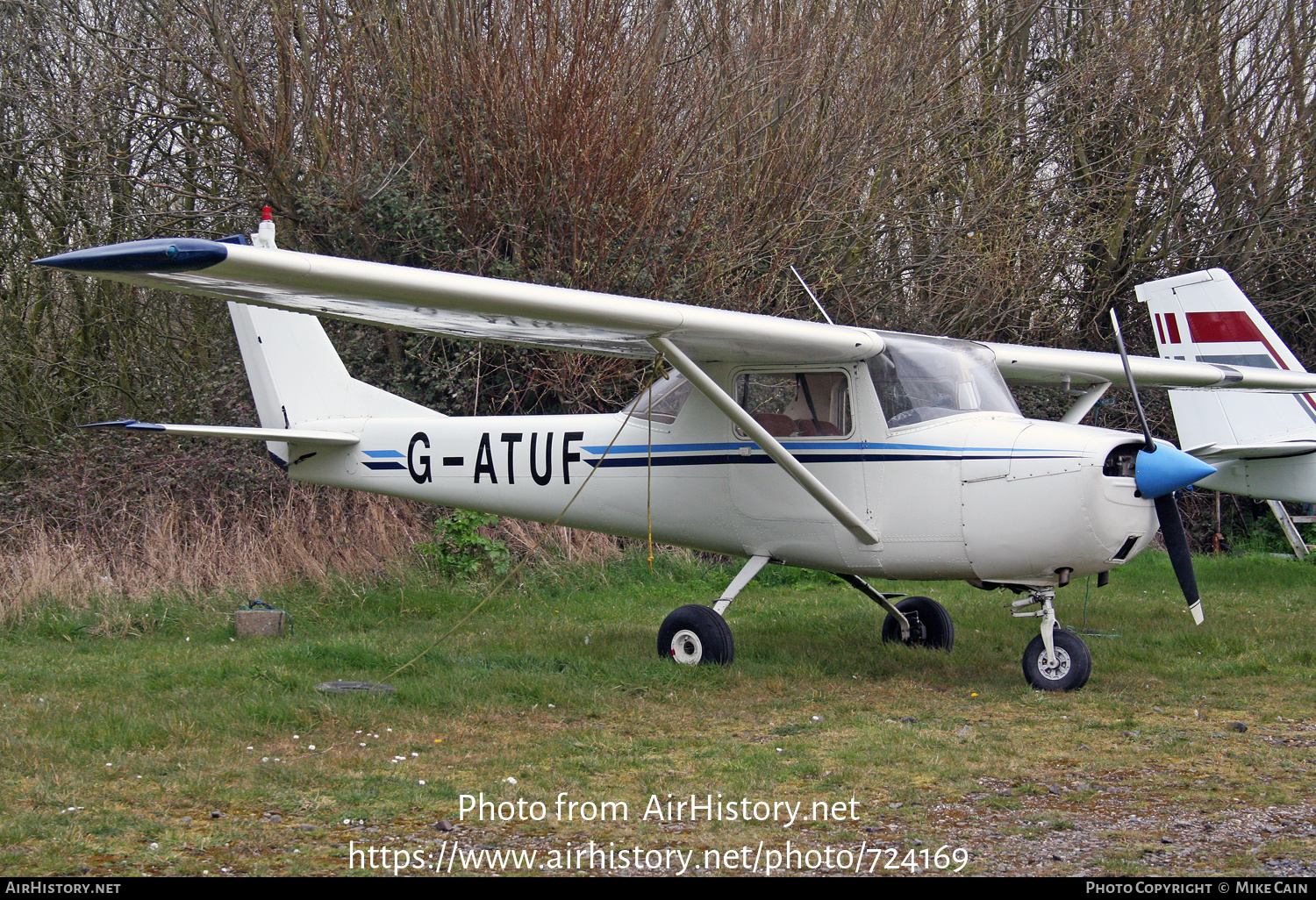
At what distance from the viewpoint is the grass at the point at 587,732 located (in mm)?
3910

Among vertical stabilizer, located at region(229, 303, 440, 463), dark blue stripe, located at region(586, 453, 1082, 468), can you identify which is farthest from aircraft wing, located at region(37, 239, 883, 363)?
vertical stabilizer, located at region(229, 303, 440, 463)

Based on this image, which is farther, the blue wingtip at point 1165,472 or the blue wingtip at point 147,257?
the blue wingtip at point 1165,472

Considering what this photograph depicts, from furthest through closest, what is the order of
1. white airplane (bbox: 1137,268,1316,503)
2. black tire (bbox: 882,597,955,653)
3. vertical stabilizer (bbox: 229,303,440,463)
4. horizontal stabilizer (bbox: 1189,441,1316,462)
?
white airplane (bbox: 1137,268,1316,503) < horizontal stabilizer (bbox: 1189,441,1316,462) < vertical stabilizer (bbox: 229,303,440,463) < black tire (bbox: 882,597,955,653)

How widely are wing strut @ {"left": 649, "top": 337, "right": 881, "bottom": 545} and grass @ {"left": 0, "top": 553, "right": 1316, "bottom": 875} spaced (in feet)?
3.47

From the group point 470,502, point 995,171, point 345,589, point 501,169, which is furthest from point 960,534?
point 995,171

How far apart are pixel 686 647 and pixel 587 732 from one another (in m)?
1.74

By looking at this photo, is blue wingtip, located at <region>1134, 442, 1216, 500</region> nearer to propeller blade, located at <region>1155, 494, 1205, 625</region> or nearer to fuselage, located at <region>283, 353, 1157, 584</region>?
fuselage, located at <region>283, 353, 1157, 584</region>

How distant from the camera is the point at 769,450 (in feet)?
21.7

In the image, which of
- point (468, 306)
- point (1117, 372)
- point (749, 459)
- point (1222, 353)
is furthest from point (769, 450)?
point (1222, 353)

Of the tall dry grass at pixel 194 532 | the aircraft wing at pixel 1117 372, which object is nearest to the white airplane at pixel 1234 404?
the aircraft wing at pixel 1117 372

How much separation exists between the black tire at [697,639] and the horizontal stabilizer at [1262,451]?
554 cm

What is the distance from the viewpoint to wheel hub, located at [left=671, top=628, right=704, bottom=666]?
7117 millimetres

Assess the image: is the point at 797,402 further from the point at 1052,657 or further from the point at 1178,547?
the point at 1178,547

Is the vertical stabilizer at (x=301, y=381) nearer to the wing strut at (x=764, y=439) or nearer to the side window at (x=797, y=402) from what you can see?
the side window at (x=797, y=402)
